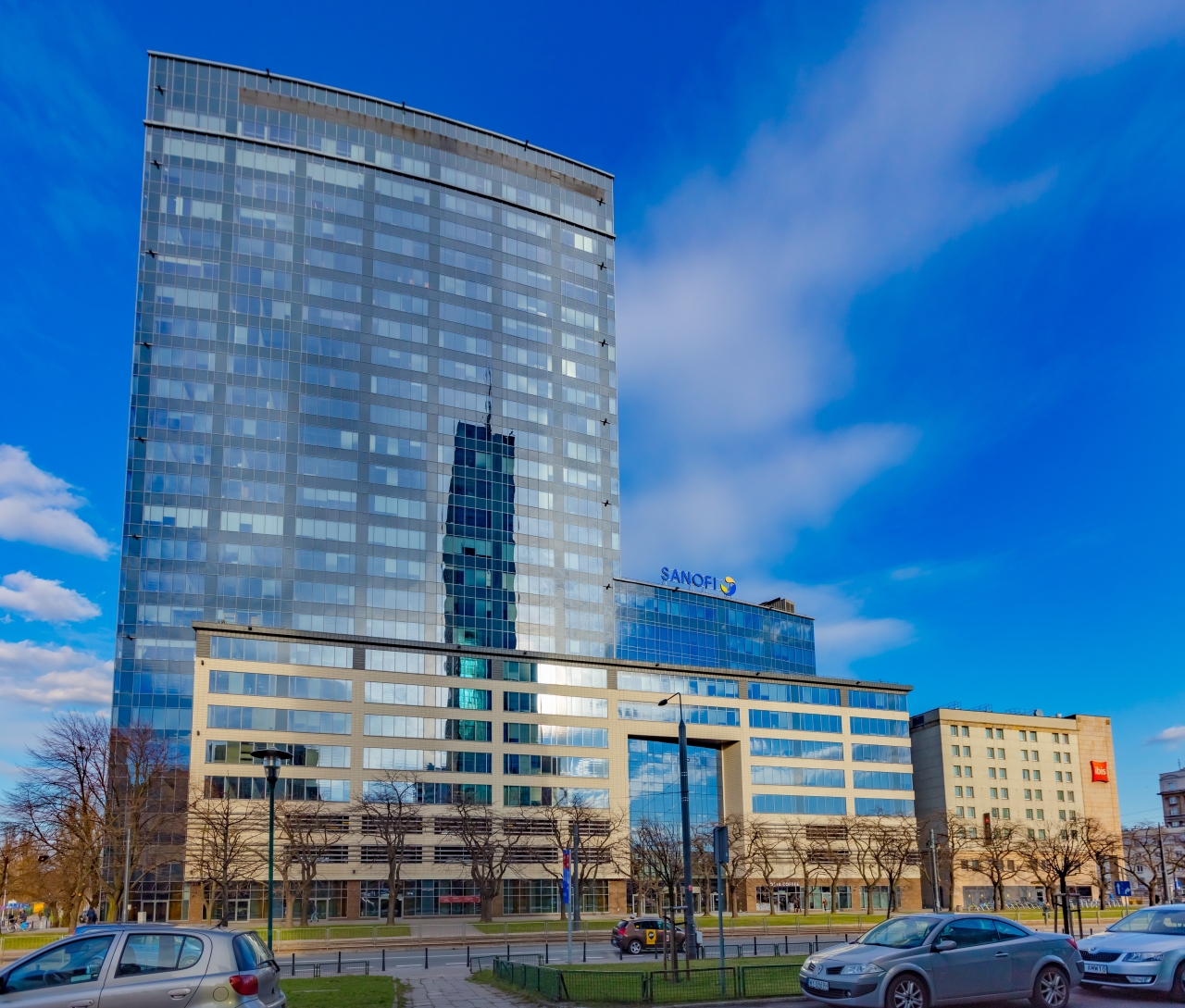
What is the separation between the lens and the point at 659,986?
23578 millimetres

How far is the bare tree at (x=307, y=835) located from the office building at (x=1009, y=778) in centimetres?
6490

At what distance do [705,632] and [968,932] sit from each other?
346 ft

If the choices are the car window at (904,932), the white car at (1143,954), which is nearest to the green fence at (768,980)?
the car window at (904,932)

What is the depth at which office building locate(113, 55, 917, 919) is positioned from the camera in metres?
92.7

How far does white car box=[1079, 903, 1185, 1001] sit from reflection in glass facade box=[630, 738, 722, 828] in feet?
284

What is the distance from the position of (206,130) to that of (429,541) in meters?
A: 50.6

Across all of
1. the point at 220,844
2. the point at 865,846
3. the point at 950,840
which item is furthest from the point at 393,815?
the point at 950,840

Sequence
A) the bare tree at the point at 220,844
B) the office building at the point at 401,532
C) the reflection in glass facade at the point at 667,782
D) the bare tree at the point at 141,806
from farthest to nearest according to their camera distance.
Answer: the reflection in glass facade at the point at 667,782 → the office building at the point at 401,532 → the bare tree at the point at 220,844 → the bare tree at the point at 141,806

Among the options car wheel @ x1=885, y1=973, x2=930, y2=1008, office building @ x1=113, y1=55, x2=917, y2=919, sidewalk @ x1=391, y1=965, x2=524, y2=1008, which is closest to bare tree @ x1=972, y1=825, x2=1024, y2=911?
office building @ x1=113, y1=55, x2=917, y2=919

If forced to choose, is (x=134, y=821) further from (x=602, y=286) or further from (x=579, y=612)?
(x=602, y=286)

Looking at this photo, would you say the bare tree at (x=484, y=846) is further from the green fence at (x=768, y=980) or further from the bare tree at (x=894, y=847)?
the green fence at (x=768, y=980)

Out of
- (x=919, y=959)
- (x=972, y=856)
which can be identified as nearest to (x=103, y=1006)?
(x=919, y=959)

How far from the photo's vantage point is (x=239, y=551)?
100m

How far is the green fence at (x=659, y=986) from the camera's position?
21453 mm
